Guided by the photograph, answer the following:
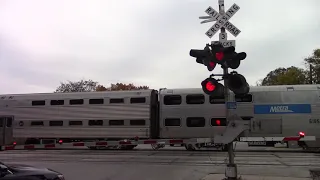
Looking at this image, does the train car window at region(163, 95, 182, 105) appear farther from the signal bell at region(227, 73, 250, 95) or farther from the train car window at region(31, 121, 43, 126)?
the signal bell at region(227, 73, 250, 95)

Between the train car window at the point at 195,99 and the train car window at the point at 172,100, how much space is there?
1.82ft

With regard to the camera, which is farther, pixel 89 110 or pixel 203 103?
pixel 89 110

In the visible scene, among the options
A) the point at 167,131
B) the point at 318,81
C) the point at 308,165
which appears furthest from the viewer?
the point at 318,81

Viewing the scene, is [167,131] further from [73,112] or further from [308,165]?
[308,165]

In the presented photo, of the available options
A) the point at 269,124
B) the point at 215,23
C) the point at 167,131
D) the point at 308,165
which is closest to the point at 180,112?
the point at 167,131

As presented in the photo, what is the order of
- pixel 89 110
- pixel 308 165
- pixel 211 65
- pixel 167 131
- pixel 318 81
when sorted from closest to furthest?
pixel 211 65
pixel 308 165
pixel 167 131
pixel 89 110
pixel 318 81

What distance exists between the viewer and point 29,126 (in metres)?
25.7

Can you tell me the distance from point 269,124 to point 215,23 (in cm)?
1332

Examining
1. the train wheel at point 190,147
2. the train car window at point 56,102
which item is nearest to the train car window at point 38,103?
the train car window at point 56,102

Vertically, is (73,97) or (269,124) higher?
(73,97)

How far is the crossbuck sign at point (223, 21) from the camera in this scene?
935cm

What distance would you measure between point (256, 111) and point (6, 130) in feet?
56.5

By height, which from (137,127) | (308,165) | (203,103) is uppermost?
(203,103)

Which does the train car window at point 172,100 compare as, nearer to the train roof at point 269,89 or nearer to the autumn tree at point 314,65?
the train roof at point 269,89
